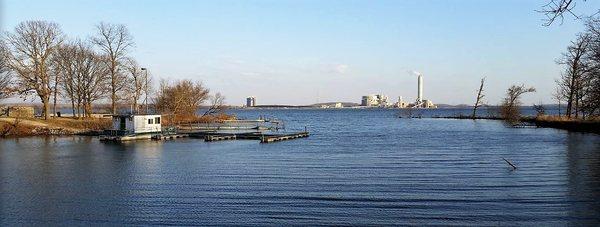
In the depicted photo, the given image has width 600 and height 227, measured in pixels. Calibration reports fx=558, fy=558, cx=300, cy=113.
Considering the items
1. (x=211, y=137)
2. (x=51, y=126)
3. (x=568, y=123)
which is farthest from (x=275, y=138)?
(x=568, y=123)

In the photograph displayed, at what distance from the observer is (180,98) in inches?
3295

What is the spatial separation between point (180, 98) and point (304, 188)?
64.1 metres

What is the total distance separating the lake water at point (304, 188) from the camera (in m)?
17.1

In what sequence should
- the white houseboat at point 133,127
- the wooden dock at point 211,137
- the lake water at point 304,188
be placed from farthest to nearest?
1. the white houseboat at point 133,127
2. the wooden dock at point 211,137
3. the lake water at point 304,188

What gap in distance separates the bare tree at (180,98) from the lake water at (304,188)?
45386 mm

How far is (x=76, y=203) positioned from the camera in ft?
64.4

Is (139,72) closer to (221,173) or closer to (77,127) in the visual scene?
(77,127)

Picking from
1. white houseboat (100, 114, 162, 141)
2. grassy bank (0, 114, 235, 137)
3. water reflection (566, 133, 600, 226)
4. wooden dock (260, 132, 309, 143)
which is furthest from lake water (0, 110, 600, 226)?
grassy bank (0, 114, 235, 137)

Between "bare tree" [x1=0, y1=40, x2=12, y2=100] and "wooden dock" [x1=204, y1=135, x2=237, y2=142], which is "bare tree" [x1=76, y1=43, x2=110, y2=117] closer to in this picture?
"bare tree" [x1=0, y1=40, x2=12, y2=100]

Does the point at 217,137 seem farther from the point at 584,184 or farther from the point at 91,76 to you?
the point at 584,184

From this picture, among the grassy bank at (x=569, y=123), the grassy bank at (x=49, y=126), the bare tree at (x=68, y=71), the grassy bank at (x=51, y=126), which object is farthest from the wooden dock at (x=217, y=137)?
the grassy bank at (x=569, y=123)

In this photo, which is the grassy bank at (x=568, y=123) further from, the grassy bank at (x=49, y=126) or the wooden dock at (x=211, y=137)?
the grassy bank at (x=49, y=126)

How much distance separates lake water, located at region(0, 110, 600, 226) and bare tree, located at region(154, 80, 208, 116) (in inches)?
1787

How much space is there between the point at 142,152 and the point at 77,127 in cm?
2721
